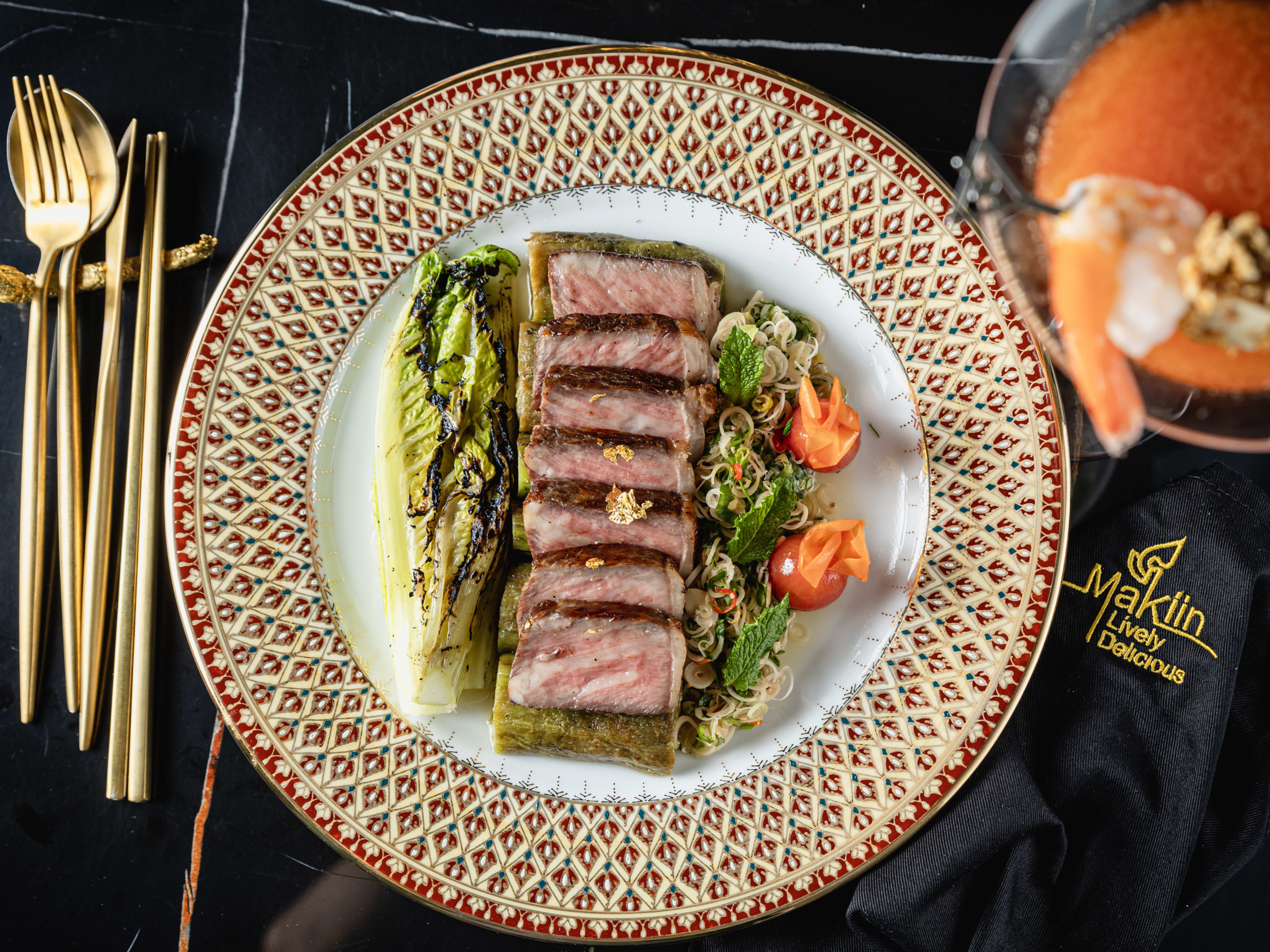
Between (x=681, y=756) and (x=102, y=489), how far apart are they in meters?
3.86

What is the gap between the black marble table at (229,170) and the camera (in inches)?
195

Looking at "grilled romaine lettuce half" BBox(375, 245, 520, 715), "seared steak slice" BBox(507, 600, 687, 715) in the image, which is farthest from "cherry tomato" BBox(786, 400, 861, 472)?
"grilled romaine lettuce half" BBox(375, 245, 520, 715)

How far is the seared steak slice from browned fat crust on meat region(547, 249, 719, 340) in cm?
172

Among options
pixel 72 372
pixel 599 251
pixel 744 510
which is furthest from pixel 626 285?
pixel 72 372

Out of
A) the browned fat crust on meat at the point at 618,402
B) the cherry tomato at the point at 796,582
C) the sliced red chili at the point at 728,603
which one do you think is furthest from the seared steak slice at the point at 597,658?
the browned fat crust on meat at the point at 618,402

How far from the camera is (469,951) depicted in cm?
497

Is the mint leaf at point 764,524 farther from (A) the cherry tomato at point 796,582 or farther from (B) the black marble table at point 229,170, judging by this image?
(B) the black marble table at point 229,170

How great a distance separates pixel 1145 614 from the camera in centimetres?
466

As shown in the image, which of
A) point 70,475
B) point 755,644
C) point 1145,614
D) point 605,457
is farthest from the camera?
point 70,475

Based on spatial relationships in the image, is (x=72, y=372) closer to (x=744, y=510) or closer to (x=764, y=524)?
(x=744, y=510)

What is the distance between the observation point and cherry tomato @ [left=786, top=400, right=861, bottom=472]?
4598 mm

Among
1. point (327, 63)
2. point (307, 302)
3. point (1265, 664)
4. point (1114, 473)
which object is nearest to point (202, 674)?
point (307, 302)

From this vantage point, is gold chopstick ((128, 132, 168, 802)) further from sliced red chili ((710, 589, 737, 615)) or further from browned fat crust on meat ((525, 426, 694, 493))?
sliced red chili ((710, 589, 737, 615))

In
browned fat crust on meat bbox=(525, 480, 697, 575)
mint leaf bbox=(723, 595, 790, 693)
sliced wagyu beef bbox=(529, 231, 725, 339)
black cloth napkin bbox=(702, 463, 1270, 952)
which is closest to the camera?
mint leaf bbox=(723, 595, 790, 693)
